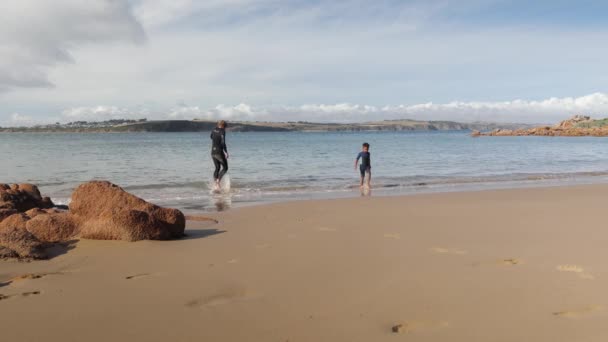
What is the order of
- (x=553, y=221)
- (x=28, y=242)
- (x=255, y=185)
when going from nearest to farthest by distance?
(x=28, y=242), (x=553, y=221), (x=255, y=185)

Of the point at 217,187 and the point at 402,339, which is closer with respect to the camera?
the point at 402,339

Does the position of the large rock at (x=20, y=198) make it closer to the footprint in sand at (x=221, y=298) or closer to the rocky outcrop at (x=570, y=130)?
the footprint in sand at (x=221, y=298)

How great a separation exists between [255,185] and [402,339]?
44.0ft

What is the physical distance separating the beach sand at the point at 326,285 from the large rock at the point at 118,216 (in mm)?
192

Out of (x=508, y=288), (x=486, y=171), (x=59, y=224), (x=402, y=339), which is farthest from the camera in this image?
(x=486, y=171)

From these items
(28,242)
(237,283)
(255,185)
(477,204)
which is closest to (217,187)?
(255,185)

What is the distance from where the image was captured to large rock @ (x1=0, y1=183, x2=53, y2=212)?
796 centimetres

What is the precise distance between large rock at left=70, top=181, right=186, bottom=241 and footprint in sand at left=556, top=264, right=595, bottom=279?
4.85 meters

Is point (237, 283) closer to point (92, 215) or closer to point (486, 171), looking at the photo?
point (92, 215)

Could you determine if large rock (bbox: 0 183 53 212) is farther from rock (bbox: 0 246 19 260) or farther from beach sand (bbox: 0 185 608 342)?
beach sand (bbox: 0 185 608 342)

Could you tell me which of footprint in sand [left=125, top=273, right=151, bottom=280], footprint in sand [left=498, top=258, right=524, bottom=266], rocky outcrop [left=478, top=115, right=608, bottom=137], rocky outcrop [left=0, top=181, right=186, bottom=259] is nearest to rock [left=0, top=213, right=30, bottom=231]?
rocky outcrop [left=0, top=181, right=186, bottom=259]

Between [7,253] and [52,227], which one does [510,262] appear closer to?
[7,253]

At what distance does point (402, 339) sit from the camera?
3.43 meters

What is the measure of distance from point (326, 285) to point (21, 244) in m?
3.62
